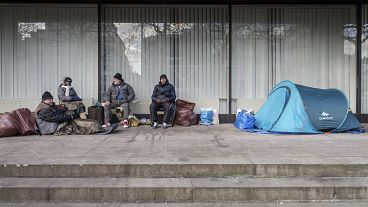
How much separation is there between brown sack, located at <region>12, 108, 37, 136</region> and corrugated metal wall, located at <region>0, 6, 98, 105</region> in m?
2.56

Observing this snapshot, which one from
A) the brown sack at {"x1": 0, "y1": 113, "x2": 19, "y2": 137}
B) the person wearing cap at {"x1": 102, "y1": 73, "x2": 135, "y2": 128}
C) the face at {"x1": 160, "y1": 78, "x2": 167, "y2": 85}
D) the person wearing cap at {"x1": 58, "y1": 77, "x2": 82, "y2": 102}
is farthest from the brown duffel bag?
the brown sack at {"x1": 0, "y1": 113, "x2": 19, "y2": 137}

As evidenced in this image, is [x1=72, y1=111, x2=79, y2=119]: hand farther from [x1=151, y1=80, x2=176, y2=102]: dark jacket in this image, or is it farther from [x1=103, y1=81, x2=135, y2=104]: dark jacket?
[x1=151, y1=80, x2=176, y2=102]: dark jacket

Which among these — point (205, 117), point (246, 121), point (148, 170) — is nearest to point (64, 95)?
point (205, 117)

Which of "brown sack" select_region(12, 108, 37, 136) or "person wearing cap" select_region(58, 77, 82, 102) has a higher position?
"person wearing cap" select_region(58, 77, 82, 102)

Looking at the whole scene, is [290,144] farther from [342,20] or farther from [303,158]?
[342,20]

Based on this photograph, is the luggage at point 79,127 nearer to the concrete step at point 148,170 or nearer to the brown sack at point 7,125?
the brown sack at point 7,125

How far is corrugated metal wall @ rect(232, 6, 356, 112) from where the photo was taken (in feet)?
40.7

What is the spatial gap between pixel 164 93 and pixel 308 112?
366cm

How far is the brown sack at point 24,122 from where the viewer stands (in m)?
9.58

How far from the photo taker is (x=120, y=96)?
11367 millimetres

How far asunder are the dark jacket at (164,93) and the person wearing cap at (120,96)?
0.58 meters

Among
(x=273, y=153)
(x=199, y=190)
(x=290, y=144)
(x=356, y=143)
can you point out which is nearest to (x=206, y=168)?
(x=199, y=190)

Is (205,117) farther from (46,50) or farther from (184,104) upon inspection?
(46,50)

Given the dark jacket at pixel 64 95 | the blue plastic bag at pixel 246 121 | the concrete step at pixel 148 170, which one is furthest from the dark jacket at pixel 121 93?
the concrete step at pixel 148 170
